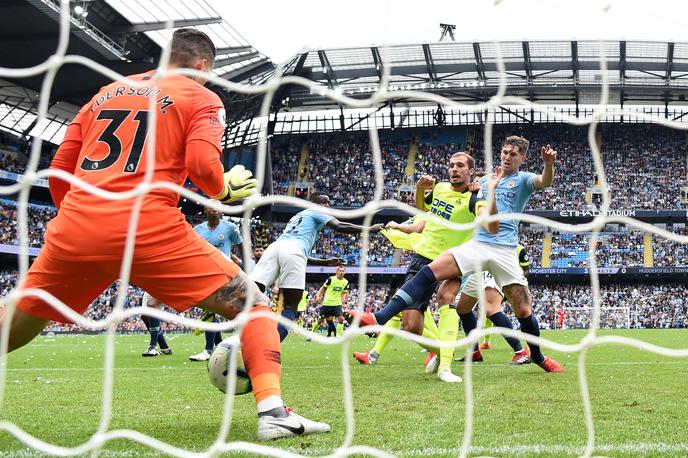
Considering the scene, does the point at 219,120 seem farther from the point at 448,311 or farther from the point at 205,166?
the point at 448,311

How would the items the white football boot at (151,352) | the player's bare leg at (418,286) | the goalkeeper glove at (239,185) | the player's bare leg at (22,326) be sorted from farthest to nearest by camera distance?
1. the white football boot at (151,352)
2. the player's bare leg at (418,286)
3. the goalkeeper glove at (239,185)
4. the player's bare leg at (22,326)

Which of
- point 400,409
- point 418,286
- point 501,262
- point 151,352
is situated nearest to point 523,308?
point 501,262

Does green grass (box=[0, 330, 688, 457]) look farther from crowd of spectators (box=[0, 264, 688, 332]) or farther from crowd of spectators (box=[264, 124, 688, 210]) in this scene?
crowd of spectators (box=[264, 124, 688, 210])

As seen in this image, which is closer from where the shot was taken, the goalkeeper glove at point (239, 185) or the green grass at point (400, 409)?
the green grass at point (400, 409)

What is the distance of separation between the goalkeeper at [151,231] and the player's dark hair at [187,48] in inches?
4.5

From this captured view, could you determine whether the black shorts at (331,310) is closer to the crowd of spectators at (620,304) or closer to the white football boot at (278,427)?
the white football boot at (278,427)

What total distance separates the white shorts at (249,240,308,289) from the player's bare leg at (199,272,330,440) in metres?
3.52

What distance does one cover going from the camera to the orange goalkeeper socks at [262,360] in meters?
3.19

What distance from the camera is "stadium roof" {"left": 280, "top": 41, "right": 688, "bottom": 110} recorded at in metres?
32.0

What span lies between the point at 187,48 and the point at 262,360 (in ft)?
4.81

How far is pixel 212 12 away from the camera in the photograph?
2530cm

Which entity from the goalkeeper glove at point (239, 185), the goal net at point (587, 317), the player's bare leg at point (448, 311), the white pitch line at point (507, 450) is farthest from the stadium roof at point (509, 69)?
the white pitch line at point (507, 450)

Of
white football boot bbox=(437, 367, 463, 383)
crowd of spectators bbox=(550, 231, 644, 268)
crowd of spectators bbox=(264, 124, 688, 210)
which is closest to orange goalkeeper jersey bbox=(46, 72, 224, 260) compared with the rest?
white football boot bbox=(437, 367, 463, 383)

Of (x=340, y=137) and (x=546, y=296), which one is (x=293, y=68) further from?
(x=546, y=296)
